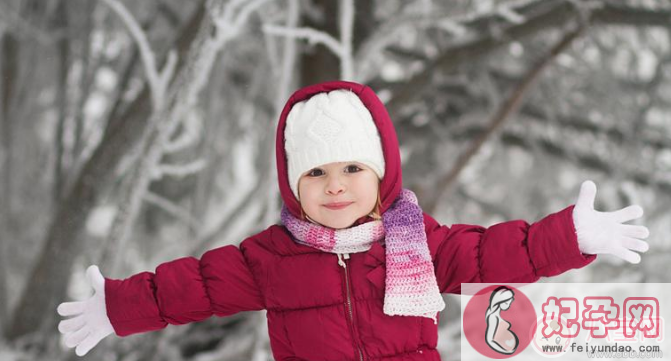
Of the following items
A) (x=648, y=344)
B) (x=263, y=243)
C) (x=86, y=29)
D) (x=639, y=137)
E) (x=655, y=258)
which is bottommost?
(x=648, y=344)

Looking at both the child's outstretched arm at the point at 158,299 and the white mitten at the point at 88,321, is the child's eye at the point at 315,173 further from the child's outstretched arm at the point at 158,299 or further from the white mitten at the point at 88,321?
the white mitten at the point at 88,321

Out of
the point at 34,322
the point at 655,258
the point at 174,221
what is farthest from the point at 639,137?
the point at 174,221

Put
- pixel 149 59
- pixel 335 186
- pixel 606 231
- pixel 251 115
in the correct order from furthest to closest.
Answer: pixel 251 115 < pixel 149 59 < pixel 335 186 < pixel 606 231

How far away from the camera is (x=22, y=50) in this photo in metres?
3.11

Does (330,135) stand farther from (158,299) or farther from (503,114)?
(503,114)

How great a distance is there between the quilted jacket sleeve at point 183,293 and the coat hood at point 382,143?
0.60 ft

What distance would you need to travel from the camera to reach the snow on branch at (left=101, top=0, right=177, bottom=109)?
1797 mm

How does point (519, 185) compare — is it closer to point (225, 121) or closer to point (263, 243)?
point (225, 121)

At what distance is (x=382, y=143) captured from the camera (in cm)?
138

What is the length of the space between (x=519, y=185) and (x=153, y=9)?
9.39ft

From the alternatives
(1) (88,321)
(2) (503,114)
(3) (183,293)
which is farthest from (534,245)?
(2) (503,114)

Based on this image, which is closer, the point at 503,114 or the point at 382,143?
the point at 382,143

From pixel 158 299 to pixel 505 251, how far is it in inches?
27.7

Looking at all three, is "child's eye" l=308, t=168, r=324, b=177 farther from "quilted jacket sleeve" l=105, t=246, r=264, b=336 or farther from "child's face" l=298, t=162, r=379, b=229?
"quilted jacket sleeve" l=105, t=246, r=264, b=336
